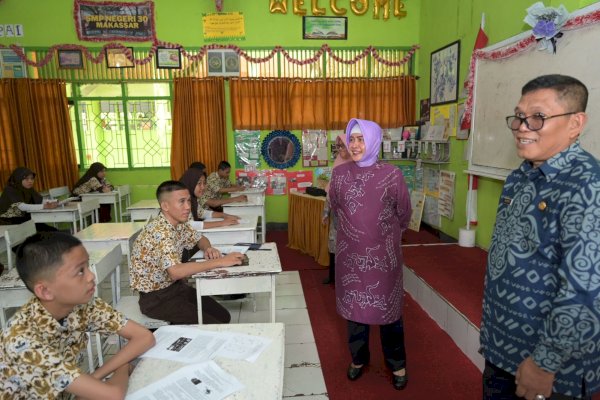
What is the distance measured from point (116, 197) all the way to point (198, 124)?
1.56 metres

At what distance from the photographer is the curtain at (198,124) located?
19.0ft

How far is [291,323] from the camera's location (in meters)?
3.07

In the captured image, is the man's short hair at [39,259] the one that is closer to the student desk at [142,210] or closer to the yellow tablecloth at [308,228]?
the yellow tablecloth at [308,228]

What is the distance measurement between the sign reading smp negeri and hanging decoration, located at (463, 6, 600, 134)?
438 cm

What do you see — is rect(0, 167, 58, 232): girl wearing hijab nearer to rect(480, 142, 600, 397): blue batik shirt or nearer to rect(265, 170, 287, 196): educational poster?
rect(265, 170, 287, 196): educational poster

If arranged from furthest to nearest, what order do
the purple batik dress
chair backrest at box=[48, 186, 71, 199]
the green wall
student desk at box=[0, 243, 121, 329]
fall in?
chair backrest at box=[48, 186, 71, 199] → the green wall → student desk at box=[0, 243, 121, 329] → the purple batik dress

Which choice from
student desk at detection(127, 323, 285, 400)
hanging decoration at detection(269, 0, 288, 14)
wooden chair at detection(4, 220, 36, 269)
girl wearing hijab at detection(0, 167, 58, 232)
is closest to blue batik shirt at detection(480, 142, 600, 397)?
student desk at detection(127, 323, 285, 400)

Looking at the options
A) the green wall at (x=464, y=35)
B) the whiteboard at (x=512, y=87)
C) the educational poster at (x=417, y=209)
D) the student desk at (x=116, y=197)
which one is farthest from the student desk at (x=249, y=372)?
the student desk at (x=116, y=197)

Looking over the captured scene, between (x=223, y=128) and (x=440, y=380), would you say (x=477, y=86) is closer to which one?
(x=440, y=380)

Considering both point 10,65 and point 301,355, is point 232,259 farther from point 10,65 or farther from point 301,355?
point 10,65

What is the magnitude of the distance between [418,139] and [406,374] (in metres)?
3.99

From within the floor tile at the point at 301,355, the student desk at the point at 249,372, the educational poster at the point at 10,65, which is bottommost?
the floor tile at the point at 301,355

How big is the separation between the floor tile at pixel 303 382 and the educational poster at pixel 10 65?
5783mm

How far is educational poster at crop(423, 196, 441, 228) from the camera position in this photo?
5.06 metres
